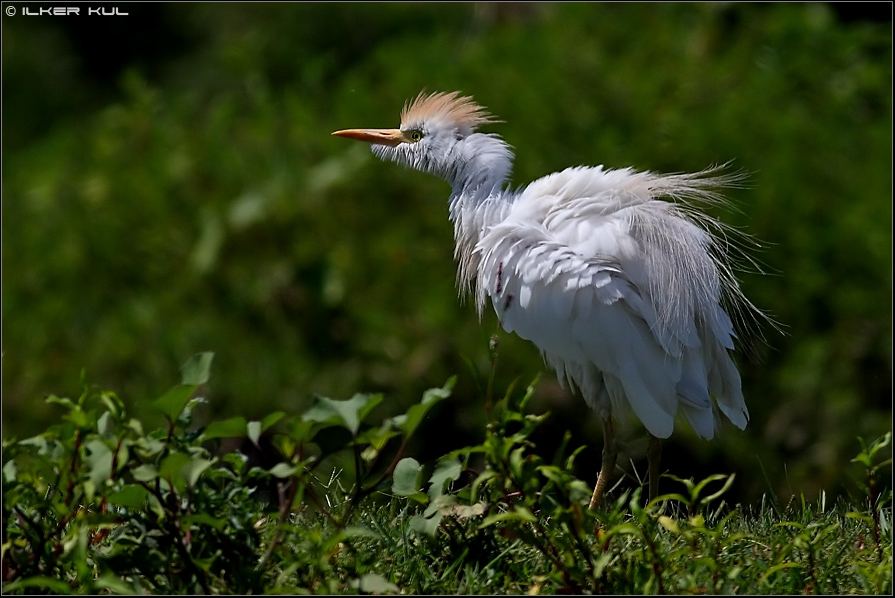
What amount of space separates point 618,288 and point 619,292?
2cm

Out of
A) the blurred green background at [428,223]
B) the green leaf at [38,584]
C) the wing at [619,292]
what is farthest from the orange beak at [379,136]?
the blurred green background at [428,223]

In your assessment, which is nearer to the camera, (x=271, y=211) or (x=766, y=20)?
(x=271, y=211)

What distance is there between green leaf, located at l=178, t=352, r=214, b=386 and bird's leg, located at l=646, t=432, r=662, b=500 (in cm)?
165

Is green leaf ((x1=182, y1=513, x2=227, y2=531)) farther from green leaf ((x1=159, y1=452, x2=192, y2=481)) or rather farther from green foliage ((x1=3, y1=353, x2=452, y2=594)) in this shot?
green leaf ((x1=159, y1=452, x2=192, y2=481))

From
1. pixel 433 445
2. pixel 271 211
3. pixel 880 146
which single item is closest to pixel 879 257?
pixel 880 146

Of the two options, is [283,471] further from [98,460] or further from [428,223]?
[428,223]

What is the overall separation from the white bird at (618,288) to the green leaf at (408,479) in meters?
0.98

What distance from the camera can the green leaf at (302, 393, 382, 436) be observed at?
2.44 metres

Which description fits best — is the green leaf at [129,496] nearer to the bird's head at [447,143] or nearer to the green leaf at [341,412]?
the green leaf at [341,412]

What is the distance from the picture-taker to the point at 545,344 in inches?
144

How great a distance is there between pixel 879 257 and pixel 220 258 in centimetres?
464

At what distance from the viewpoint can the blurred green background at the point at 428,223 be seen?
7164 millimetres

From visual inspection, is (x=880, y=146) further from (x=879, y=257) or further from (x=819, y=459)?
(x=819, y=459)

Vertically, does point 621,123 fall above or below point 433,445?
above
